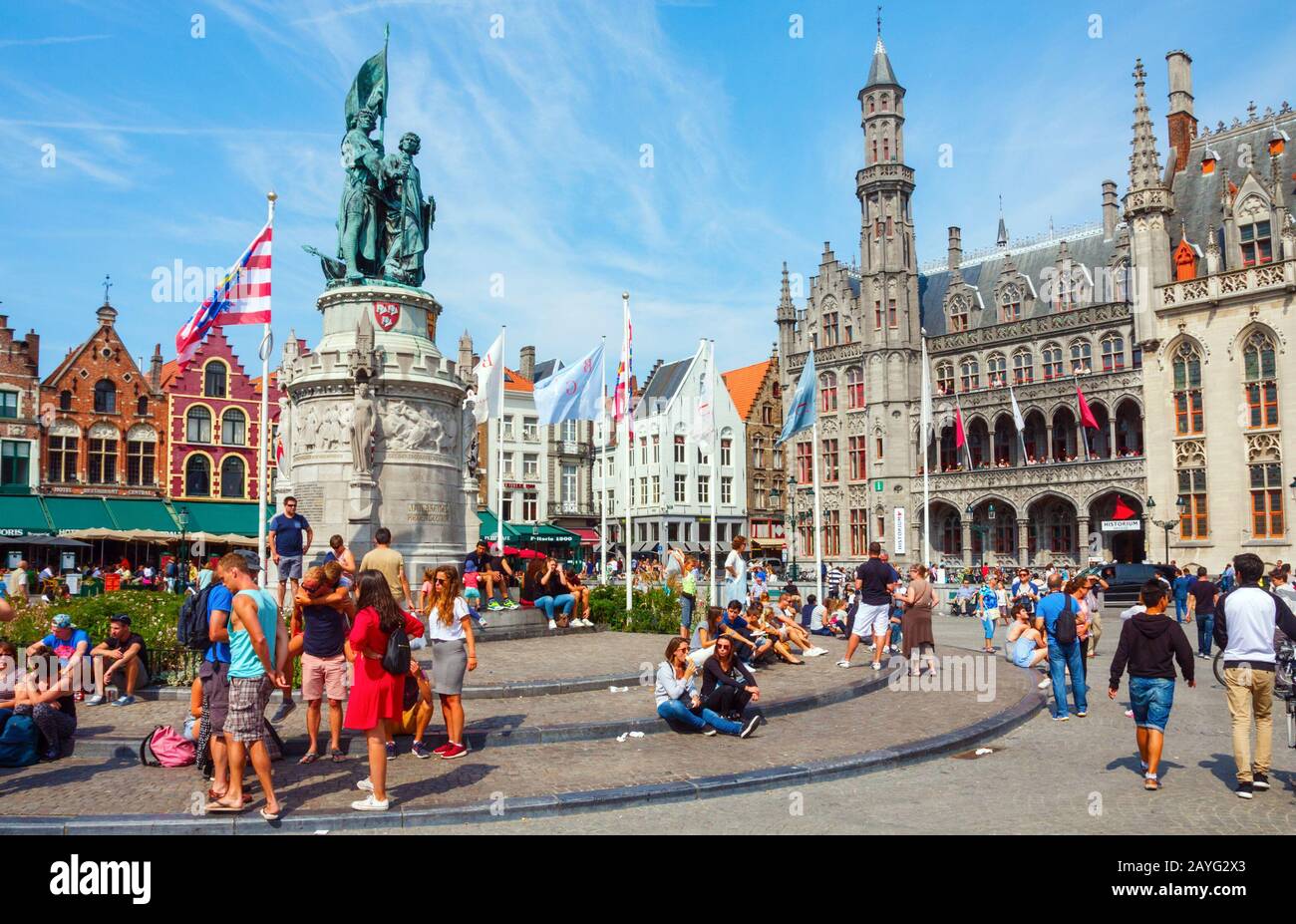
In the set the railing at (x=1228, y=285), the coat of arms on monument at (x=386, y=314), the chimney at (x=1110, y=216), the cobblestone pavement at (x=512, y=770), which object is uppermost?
the chimney at (x=1110, y=216)

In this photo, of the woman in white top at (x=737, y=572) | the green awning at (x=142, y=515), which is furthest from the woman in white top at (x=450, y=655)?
the green awning at (x=142, y=515)

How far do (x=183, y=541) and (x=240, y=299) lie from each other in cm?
2582

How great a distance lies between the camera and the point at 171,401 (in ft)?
156

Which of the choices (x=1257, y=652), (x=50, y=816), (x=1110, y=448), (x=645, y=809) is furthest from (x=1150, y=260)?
(x=50, y=816)

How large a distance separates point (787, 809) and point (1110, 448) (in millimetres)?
45375

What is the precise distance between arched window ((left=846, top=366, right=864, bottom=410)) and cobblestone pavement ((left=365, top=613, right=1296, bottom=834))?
154ft

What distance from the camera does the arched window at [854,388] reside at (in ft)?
186

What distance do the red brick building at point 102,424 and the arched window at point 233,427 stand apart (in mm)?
2740

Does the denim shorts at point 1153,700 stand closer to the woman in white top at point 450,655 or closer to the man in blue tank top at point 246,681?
the woman in white top at point 450,655

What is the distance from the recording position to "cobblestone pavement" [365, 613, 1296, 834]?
7.29 m

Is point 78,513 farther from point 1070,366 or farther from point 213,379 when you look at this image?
point 1070,366

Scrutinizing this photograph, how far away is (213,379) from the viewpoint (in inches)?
1930

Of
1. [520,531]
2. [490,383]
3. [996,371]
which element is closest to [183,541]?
[520,531]

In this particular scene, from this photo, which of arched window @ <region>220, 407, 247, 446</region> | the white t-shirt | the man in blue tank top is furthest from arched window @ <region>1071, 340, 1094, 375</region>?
the man in blue tank top
